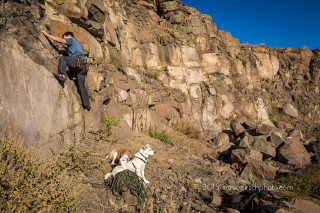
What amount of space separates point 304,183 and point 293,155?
214 centimetres

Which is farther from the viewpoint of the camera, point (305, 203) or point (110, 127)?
point (110, 127)

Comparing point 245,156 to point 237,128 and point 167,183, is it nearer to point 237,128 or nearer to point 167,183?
point 167,183

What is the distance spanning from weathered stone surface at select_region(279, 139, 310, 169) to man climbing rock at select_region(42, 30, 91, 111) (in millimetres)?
6551

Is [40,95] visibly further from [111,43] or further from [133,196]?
[111,43]

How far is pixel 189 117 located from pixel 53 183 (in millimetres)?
9847

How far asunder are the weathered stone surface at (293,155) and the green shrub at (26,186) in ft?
23.4

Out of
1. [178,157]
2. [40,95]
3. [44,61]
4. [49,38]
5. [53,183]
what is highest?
[49,38]

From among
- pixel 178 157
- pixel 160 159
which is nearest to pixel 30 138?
pixel 160 159

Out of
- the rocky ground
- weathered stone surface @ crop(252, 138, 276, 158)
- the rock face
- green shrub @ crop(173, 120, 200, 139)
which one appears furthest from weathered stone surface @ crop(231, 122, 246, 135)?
the rocky ground

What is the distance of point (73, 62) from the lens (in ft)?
17.6

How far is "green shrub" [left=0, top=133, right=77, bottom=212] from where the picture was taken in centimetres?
268

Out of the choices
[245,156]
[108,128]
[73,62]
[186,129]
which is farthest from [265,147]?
[73,62]

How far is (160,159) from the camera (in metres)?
6.34

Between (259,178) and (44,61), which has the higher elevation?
(44,61)
